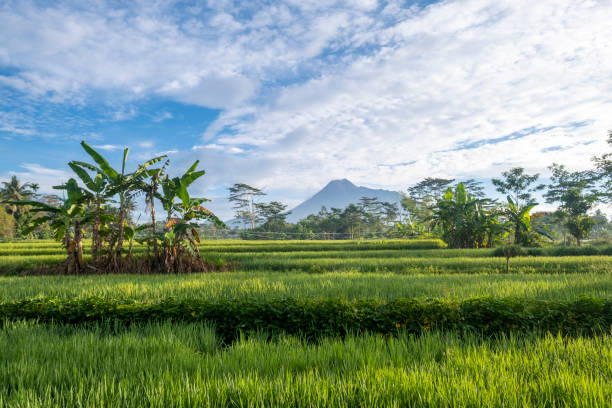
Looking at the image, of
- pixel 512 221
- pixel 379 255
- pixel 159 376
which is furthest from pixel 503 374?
pixel 512 221

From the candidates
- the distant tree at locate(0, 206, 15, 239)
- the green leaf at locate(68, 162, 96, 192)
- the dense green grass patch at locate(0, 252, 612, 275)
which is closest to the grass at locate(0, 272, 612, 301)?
the dense green grass patch at locate(0, 252, 612, 275)

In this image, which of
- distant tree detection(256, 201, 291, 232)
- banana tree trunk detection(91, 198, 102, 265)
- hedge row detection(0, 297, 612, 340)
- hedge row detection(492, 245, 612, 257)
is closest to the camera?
hedge row detection(0, 297, 612, 340)

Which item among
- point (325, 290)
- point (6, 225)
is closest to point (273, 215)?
point (6, 225)

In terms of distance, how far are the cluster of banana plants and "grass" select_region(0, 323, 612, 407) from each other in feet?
21.8

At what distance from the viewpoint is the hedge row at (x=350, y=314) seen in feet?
13.6

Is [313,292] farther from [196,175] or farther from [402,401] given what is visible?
[196,175]

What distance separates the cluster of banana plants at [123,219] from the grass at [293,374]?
6.66 m

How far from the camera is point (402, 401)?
7.38 feet

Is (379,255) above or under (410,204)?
under

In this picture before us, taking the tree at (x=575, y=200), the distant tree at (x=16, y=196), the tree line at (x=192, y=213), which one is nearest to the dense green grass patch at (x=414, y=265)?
the tree line at (x=192, y=213)

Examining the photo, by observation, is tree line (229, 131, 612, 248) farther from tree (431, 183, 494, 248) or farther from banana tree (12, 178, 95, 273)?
banana tree (12, 178, 95, 273)

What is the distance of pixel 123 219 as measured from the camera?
414 inches

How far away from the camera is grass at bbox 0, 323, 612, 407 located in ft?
7.32

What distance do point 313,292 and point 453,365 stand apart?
3.06 meters
